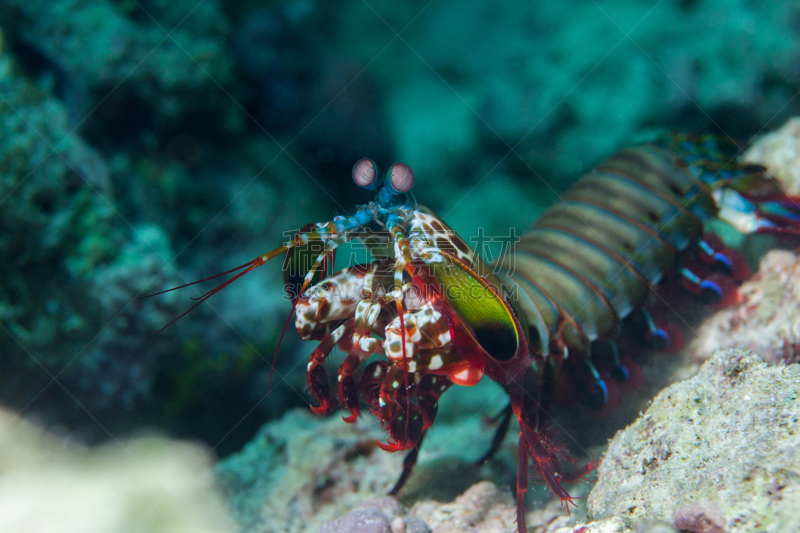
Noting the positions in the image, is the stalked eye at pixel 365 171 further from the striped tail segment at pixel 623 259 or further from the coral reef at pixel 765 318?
the coral reef at pixel 765 318

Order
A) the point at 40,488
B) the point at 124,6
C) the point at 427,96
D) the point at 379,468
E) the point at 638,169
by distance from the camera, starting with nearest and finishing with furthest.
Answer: the point at 40,488 < the point at 379,468 < the point at 638,169 < the point at 124,6 < the point at 427,96

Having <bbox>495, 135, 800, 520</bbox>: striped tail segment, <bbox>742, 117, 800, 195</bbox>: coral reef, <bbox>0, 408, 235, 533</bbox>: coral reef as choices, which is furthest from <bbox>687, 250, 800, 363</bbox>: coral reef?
<bbox>0, 408, 235, 533</bbox>: coral reef

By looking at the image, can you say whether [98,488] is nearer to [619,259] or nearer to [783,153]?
[619,259]

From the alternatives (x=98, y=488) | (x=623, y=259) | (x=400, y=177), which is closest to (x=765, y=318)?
(x=623, y=259)

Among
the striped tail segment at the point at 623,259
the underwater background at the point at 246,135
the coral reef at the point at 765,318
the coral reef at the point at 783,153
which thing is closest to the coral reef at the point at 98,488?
the underwater background at the point at 246,135

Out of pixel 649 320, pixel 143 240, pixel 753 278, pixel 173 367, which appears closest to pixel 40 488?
pixel 173 367

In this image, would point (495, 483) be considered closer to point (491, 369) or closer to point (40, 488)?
point (491, 369)

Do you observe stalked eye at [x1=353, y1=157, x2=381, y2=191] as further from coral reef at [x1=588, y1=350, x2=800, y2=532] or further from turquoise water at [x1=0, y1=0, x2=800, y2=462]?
coral reef at [x1=588, y1=350, x2=800, y2=532]
